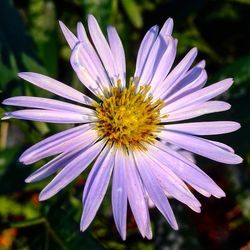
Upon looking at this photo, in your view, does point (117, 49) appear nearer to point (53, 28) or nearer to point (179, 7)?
point (53, 28)

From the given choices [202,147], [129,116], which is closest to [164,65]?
[129,116]

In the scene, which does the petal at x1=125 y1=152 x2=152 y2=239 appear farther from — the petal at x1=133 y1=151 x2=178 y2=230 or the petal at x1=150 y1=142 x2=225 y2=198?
the petal at x1=150 y1=142 x2=225 y2=198

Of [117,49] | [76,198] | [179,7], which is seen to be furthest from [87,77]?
[179,7]

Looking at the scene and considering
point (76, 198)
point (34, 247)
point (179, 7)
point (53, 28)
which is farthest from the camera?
point (179, 7)

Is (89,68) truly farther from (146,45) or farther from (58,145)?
(58,145)

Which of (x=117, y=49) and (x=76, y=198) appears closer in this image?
(x=117, y=49)

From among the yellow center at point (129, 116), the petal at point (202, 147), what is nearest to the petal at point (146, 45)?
the yellow center at point (129, 116)
